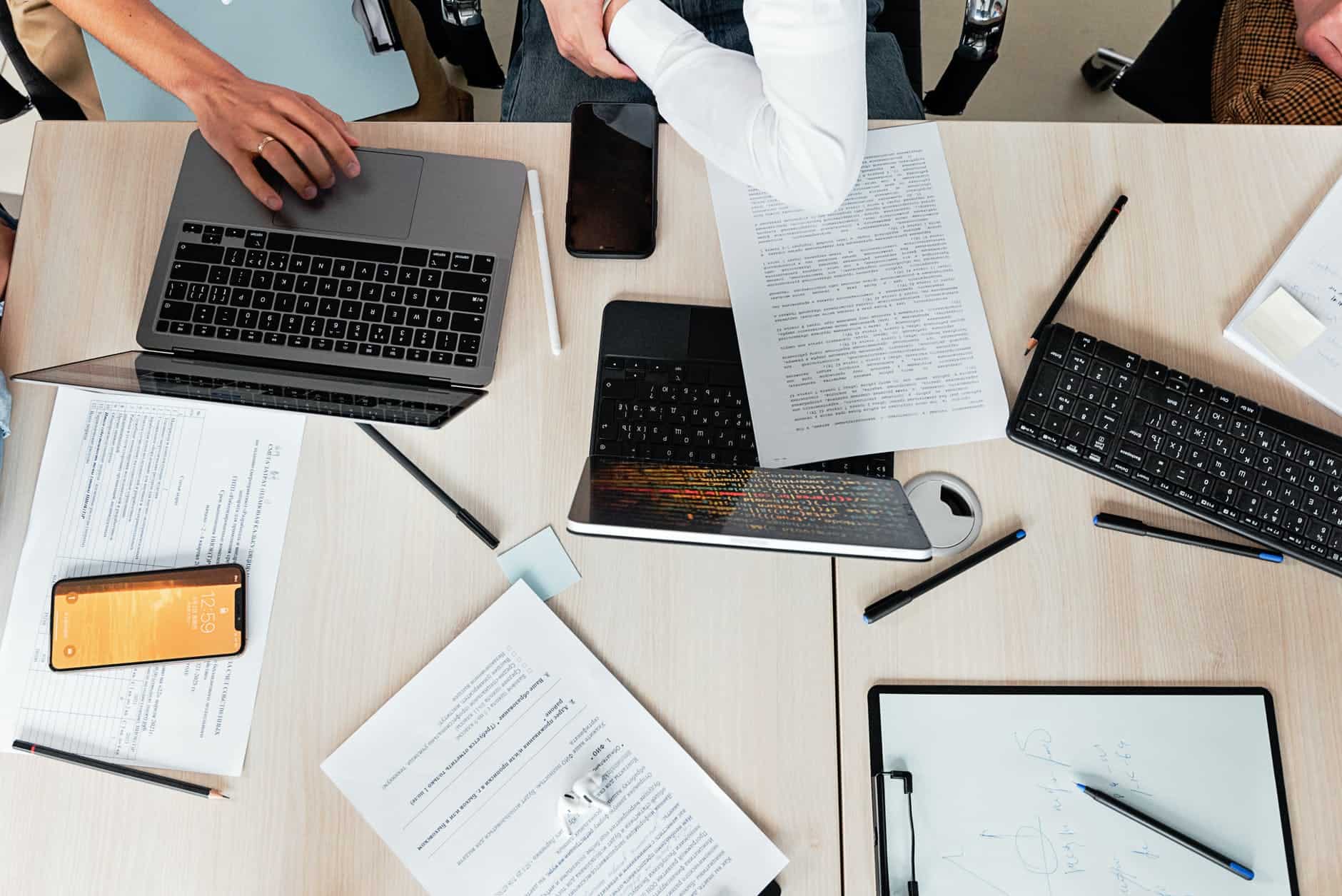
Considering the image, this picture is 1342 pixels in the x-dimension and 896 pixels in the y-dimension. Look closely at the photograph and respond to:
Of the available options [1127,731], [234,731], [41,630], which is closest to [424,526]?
[234,731]

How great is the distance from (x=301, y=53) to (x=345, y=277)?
1.36 feet

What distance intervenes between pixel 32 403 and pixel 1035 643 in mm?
1004

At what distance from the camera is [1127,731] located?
0.67 meters

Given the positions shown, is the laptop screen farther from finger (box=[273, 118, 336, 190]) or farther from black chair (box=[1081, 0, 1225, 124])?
black chair (box=[1081, 0, 1225, 124])

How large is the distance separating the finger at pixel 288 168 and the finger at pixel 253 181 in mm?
18

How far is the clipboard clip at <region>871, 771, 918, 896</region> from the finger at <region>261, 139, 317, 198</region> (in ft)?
2.59

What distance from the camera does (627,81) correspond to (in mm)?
944

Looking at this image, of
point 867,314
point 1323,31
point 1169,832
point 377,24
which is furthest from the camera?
point 377,24

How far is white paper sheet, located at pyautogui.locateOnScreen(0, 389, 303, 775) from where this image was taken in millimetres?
696

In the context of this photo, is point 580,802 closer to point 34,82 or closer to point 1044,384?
point 1044,384

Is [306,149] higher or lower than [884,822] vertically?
higher

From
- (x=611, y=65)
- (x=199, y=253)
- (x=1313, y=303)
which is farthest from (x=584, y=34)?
(x=1313, y=303)

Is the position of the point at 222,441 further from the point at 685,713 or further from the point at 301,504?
the point at 685,713

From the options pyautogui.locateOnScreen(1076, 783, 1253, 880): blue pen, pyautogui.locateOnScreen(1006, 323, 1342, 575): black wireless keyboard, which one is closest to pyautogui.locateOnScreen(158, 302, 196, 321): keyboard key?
pyautogui.locateOnScreen(1006, 323, 1342, 575): black wireless keyboard
